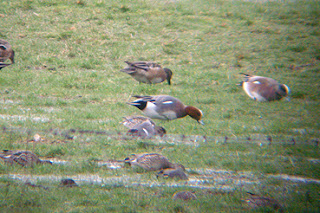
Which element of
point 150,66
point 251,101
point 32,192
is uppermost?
point 32,192

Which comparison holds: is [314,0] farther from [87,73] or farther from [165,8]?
[87,73]

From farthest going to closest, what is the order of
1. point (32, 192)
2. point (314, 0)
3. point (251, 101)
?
point (314, 0)
point (251, 101)
point (32, 192)

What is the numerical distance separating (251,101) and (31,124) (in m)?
5.62

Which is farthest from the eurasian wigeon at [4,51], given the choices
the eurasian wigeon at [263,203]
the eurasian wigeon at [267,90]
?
the eurasian wigeon at [263,203]

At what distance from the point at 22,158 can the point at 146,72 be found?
5571 millimetres

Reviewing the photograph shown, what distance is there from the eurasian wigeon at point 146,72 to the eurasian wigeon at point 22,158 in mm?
5304

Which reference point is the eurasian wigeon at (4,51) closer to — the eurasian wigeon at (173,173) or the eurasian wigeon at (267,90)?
the eurasian wigeon at (267,90)

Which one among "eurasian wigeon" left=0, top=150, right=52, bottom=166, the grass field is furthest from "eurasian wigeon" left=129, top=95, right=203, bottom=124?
"eurasian wigeon" left=0, top=150, right=52, bottom=166

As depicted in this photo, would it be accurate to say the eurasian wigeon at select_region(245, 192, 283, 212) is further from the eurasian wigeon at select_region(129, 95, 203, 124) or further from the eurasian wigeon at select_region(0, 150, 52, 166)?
the eurasian wigeon at select_region(129, 95, 203, 124)

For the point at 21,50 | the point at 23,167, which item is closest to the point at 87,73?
the point at 21,50

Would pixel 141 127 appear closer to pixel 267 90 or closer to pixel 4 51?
pixel 267 90

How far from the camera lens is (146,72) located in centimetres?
965

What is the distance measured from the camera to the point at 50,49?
459 inches

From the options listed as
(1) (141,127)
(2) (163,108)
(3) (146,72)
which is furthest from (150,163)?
(3) (146,72)
